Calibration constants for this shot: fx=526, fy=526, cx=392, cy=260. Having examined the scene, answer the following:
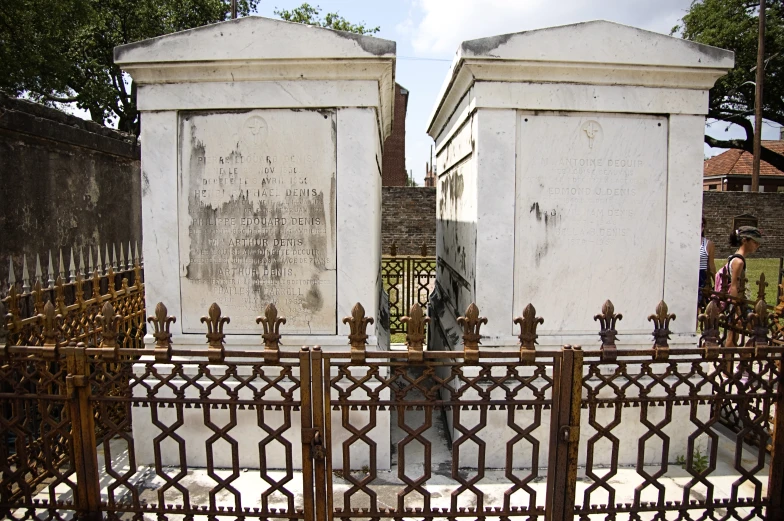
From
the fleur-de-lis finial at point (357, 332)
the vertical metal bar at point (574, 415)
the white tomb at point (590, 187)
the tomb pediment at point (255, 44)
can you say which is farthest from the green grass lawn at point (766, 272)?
the fleur-de-lis finial at point (357, 332)

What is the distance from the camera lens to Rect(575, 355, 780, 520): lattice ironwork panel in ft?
8.94

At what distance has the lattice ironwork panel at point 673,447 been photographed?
2.72m

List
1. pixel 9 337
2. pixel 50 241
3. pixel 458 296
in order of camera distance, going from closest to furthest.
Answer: pixel 9 337
pixel 458 296
pixel 50 241

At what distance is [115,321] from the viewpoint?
9.07ft

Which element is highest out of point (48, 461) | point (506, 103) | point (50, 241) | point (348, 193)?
point (506, 103)

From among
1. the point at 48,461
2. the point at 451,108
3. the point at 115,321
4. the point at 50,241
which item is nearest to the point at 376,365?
the point at 115,321

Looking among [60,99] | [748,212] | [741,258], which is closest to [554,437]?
[741,258]

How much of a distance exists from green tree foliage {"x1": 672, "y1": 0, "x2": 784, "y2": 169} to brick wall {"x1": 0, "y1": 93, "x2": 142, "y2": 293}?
83.4ft

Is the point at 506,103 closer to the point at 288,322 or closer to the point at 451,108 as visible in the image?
the point at 451,108

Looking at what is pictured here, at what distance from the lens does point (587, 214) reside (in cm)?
394

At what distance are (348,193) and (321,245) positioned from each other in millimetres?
432

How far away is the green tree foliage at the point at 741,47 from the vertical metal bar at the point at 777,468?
25659 mm

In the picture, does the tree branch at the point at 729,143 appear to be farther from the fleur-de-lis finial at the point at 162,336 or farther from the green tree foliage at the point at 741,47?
the fleur-de-lis finial at the point at 162,336

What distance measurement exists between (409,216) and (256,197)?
613 inches
